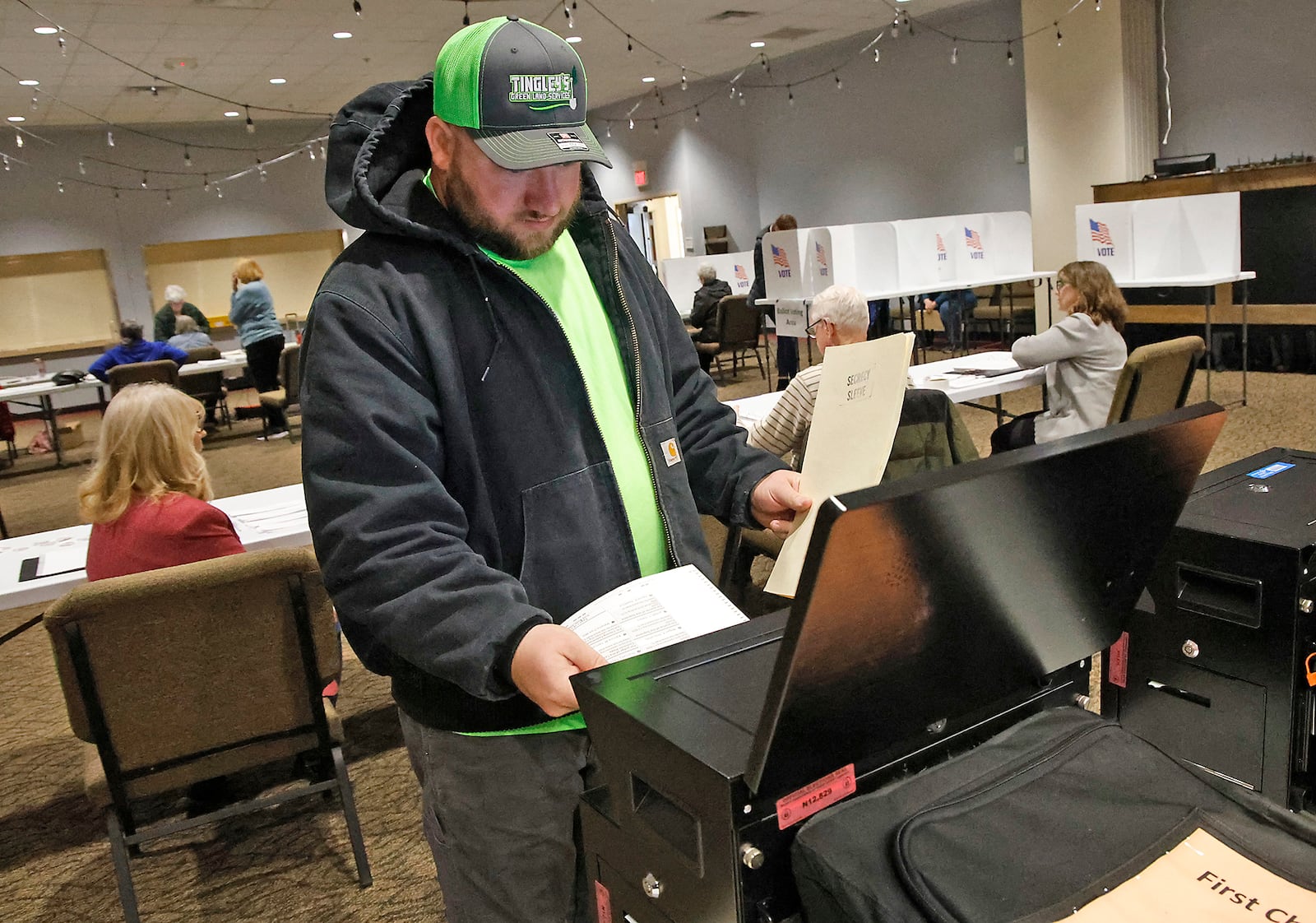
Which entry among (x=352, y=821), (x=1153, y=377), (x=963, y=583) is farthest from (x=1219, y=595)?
(x=1153, y=377)

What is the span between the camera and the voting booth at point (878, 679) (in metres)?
0.67

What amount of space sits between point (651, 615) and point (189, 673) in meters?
1.51

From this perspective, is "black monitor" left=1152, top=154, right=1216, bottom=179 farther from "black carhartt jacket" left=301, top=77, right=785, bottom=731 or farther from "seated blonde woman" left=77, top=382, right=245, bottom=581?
"black carhartt jacket" left=301, top=77, right=785, bottom=731

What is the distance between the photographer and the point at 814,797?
75cm

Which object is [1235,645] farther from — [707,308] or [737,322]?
[707,308]

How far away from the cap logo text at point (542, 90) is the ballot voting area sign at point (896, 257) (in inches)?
232

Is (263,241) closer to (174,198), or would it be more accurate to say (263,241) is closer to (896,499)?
(174,198)

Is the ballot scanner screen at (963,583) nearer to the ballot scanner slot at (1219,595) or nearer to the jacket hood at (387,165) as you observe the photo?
the jacket hood at (387,165)

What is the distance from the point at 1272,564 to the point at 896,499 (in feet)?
4.25

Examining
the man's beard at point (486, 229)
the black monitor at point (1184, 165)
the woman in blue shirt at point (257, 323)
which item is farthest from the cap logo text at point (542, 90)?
the black monitor at point (1184, 165)

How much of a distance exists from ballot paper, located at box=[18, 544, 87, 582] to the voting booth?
2.27 metres

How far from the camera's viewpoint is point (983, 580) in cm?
76

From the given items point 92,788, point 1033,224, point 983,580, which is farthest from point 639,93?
point 983,580

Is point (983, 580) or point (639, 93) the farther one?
point (639, 93)
